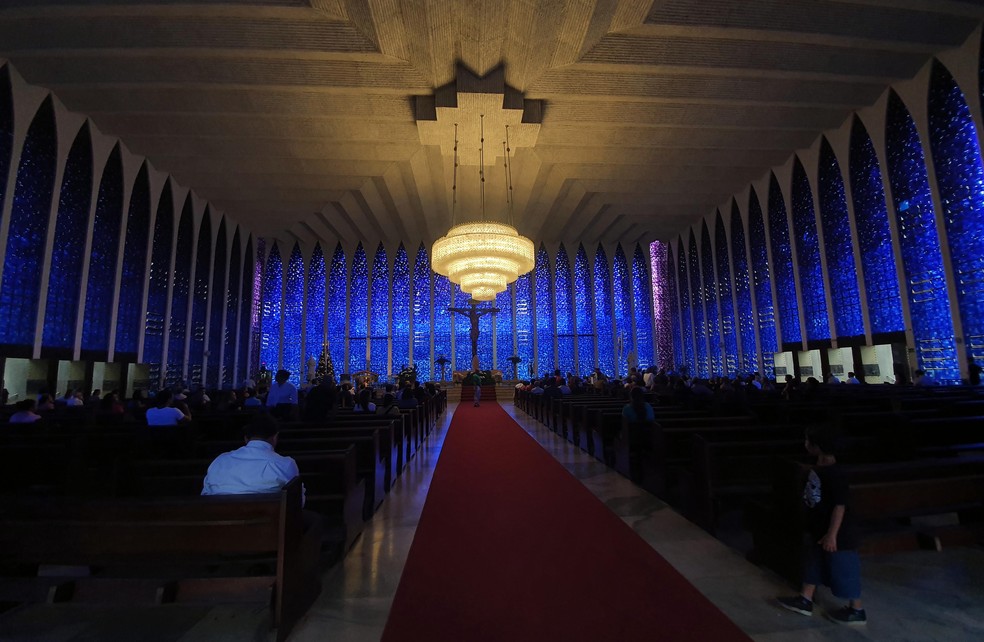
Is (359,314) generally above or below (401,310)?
below

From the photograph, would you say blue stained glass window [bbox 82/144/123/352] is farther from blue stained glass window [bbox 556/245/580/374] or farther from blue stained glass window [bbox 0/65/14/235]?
blue stained glass window [bbox 556/245/580/374]

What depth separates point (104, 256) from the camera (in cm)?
1087

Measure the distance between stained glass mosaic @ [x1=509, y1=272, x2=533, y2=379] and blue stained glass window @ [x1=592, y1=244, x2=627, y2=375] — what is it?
2.36 meters

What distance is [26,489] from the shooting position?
10.3 feet

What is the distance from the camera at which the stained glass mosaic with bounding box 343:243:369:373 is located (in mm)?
19672

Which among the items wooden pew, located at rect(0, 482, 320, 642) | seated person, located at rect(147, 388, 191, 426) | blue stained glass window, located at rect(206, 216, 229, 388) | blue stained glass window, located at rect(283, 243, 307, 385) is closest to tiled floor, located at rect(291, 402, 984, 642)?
wooden pew, located at rect(0, 482, 320, 642)

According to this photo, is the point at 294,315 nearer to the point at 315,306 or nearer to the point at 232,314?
the point at 315,306

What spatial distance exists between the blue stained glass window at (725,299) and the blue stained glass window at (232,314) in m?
18.5

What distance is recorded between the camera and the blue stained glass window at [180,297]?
13539 mm

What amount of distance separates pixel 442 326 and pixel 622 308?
8547 millimetres

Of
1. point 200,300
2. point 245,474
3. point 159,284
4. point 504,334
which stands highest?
point 159,284

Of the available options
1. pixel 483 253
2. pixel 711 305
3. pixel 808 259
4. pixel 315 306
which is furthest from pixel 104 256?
pixel 711 305

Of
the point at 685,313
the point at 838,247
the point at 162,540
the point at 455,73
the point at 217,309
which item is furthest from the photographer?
the point at 685,313

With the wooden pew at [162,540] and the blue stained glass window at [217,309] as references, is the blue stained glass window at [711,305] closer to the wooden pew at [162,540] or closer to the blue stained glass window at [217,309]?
the wooden pew at [162,540]
